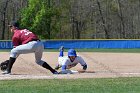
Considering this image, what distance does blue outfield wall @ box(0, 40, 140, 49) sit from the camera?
35.4 m

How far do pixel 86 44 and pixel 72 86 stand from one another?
28.1 metres

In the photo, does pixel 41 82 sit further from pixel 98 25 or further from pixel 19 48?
pixel 98 25

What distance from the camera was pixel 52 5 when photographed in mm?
50844

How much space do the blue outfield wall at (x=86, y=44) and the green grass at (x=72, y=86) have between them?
86.1ft

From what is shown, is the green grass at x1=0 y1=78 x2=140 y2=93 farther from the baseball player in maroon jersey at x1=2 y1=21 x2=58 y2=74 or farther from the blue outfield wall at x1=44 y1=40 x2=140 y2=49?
the blue outfield wall at x1=44 y1=40 x2=140 y2=49

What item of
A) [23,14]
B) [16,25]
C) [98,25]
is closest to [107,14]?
[98,25]

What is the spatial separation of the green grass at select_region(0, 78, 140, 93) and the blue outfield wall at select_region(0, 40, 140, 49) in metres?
26.2

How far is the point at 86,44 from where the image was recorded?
3609 cm

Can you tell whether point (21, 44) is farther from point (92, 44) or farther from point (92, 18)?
point (92, 18)

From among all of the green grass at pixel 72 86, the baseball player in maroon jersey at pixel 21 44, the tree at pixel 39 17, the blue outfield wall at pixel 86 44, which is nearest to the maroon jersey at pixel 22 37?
the baseball player in maroon jersey at pixel 21 44

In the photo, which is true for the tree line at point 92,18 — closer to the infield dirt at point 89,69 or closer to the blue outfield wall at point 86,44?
the blue outfield wall at point 86,44

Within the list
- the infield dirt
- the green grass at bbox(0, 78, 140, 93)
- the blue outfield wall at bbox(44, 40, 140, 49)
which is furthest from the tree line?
the green grass at bbox(0, 78, 140, 93)

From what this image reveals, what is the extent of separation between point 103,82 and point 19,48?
112 inches

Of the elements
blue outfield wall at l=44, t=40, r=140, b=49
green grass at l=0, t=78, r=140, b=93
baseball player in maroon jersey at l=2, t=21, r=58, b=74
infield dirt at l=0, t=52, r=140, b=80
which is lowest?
blue outfield wall at l=44, t=40, r=140, b=49
